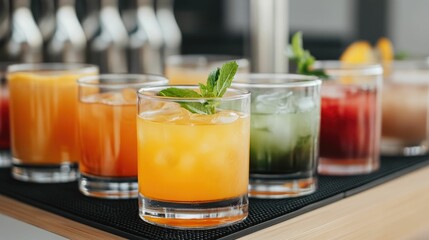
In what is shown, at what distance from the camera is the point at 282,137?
3.97 ft

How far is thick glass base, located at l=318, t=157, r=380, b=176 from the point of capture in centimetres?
139

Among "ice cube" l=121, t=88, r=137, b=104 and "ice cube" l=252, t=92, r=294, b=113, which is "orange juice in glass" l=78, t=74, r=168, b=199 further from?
"ice cube" l=252, t=92, r=294, b=113

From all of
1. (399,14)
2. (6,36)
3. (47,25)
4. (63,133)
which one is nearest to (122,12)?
(47,25)

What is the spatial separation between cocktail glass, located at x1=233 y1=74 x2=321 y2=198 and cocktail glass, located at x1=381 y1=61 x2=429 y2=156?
38 centimetres

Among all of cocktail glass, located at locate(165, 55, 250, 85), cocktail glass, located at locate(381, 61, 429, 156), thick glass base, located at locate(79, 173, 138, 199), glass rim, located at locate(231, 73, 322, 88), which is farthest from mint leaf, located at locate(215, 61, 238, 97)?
cocktail glass, located at locate(381, 61, 429, 156)

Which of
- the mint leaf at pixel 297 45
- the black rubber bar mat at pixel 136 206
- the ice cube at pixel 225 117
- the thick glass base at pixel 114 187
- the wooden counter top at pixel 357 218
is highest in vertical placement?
the mint leaf at pixel 297 45

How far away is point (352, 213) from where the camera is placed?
1186 millimetres

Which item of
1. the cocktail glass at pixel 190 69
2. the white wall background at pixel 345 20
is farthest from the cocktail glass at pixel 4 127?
the white wall background at pixel 345 20

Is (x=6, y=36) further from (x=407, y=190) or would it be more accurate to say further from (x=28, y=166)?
(x=407, y=190)

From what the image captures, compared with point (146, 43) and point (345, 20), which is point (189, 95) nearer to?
point (146, 43)

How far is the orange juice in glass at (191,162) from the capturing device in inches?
40.8

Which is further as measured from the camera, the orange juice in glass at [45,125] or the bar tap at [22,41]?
the bar tap at [22,41]

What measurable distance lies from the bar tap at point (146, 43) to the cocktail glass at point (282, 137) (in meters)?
1.68

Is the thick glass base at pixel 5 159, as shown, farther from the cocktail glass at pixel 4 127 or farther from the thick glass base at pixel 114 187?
the thick glass base at pixel 114 187
